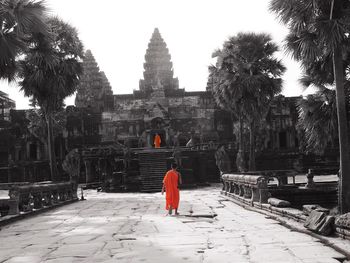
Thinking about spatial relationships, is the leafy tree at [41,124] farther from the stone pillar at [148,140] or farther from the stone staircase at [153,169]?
the stone staircase at [153,169]

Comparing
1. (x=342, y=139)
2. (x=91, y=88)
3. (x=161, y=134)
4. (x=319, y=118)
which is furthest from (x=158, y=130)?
(x=342, y=139)

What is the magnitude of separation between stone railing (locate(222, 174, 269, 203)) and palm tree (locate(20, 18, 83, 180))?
7608 millimetres

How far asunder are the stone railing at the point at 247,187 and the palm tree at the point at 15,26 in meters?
6.97

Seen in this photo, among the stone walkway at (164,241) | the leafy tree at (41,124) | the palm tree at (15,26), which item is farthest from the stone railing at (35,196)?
the leafy tree at (41,124)

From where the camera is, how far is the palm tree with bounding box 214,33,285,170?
22828 mm

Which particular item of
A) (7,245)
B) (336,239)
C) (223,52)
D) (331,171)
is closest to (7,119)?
(223,52)

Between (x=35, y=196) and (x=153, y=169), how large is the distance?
49.7 feet

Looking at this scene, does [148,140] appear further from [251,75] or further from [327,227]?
[327,227]

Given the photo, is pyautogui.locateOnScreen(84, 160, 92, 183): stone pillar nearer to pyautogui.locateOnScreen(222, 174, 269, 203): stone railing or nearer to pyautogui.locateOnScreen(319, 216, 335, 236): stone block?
pyautogui.locateOnScreen(222, 174, 269, 203): stone railing

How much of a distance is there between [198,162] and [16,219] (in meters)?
22.0

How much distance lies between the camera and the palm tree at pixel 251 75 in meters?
22.8

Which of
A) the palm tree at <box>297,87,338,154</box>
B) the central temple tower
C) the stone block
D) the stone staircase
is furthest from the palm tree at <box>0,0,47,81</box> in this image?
the central temple tower

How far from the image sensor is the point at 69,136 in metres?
43.8

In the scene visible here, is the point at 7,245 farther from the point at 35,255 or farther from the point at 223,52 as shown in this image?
the point at 223,52
